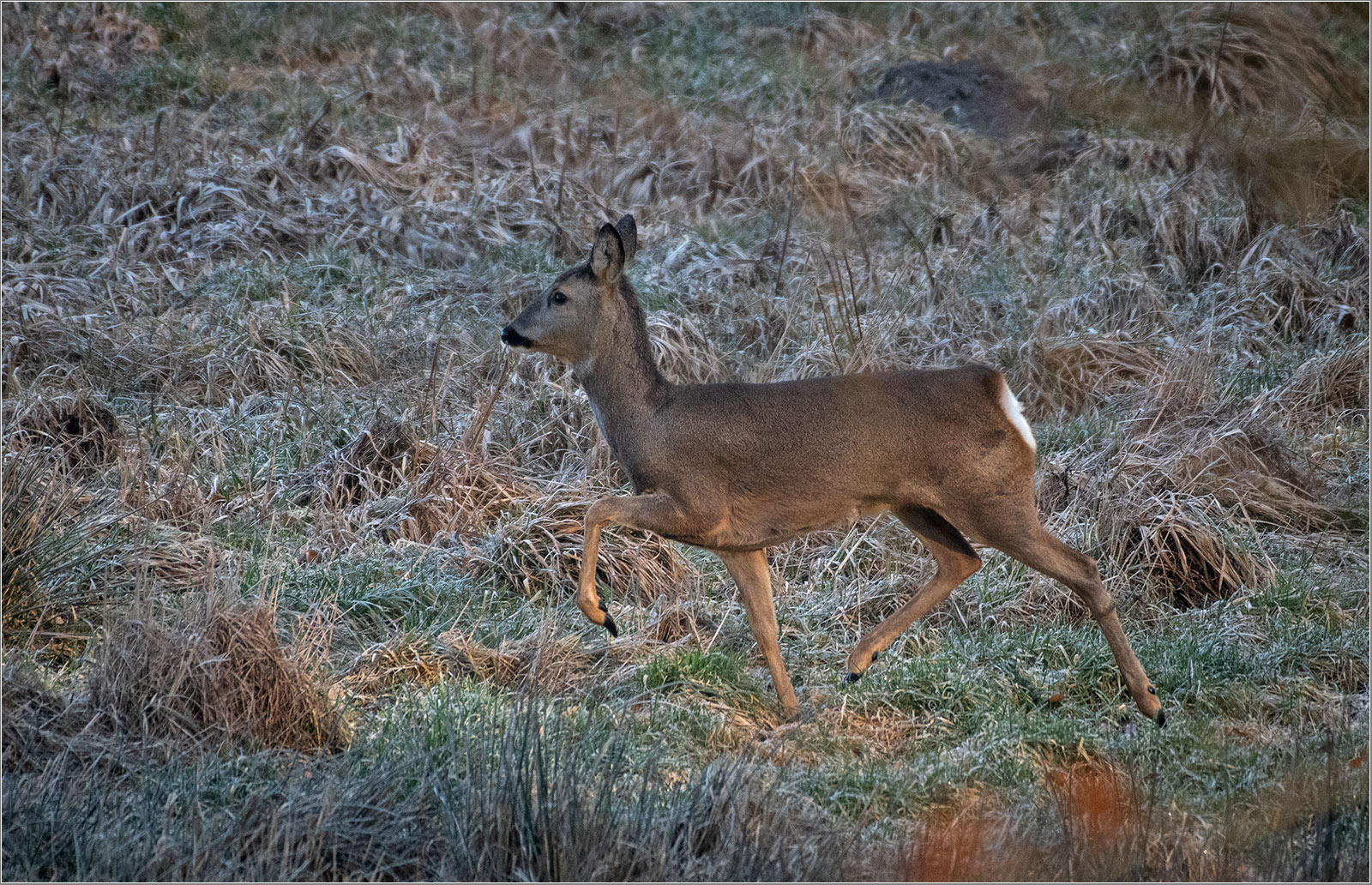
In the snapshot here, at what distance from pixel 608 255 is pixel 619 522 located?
Result: 111cm

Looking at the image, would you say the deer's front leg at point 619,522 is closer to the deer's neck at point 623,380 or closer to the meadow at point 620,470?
the deer's neck at point 623,380

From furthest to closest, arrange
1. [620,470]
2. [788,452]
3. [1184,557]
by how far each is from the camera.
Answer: [620,470] < [1184,557] < [788,452]

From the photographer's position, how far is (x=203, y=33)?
14.9 meters

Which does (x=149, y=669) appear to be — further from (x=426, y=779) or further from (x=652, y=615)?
(x=652, y=615)

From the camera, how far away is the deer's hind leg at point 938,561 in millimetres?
6039

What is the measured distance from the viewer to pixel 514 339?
573cm

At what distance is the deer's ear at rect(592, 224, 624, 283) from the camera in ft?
18.8

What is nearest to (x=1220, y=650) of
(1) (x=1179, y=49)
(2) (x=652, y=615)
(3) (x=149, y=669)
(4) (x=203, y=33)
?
(2) (x=652, y=615)

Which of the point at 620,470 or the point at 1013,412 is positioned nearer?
the point at 1013,412

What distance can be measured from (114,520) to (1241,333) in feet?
22.7

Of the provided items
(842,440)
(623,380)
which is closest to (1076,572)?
(842,440)

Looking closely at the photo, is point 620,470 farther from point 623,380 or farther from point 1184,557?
point 1184,557

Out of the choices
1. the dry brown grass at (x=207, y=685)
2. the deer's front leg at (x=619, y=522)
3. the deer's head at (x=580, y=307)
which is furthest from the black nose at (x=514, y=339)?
the dry brown grass at (x=207, y=685)

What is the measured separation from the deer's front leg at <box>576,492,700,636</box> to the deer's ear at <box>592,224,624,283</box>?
0.94 m
